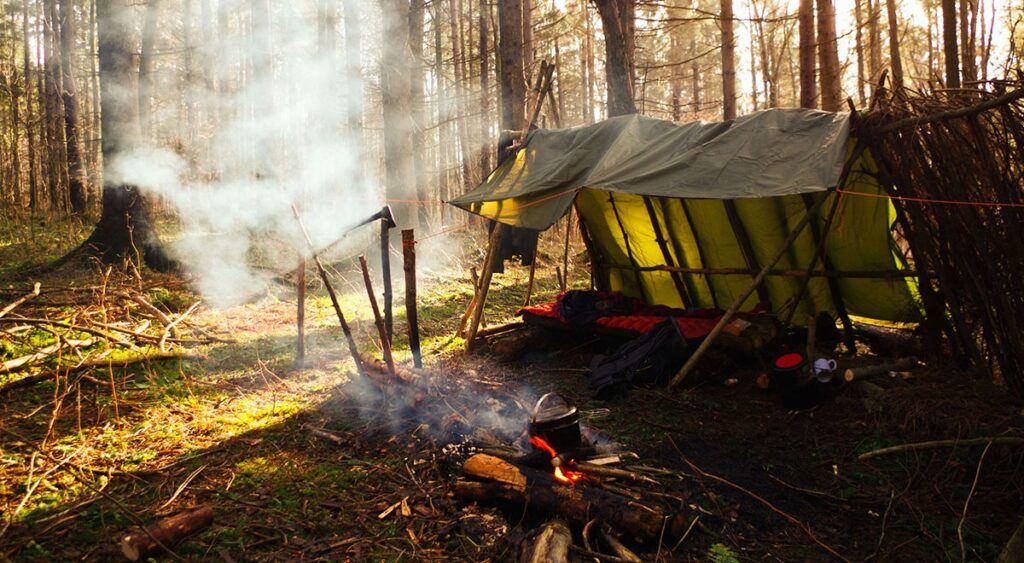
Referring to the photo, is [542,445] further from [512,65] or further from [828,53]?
[512,65]

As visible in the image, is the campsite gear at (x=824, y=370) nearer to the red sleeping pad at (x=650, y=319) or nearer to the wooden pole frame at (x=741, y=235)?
the red sleeping pad at (x=650, y=319)

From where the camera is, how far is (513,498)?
3402 mm

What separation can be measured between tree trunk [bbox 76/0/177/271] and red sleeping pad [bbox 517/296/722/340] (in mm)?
6201

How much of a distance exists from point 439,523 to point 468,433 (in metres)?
1.01

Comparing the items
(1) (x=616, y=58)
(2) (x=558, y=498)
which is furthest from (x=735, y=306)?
(1) (x=616, y=58)

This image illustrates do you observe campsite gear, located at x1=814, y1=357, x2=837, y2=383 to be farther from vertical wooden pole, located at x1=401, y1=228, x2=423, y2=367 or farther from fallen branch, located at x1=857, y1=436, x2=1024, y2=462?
vertical wooden pole, located at x1=401, y1=228, x2=423, y2=367

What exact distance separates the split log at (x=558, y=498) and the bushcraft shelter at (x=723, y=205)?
274cm

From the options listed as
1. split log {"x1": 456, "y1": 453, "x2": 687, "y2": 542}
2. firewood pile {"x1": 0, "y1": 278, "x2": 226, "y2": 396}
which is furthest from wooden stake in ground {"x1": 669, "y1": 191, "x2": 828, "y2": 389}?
firewood pile {"x1": 0, "y1": 278, "x2": 226, "y2": 396}

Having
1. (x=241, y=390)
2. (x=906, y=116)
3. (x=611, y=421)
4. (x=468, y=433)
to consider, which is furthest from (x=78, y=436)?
(x=906, y=116)

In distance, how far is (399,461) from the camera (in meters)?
4.18

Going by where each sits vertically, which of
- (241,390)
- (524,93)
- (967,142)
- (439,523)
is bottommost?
(439,523)

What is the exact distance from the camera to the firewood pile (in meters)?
4.94

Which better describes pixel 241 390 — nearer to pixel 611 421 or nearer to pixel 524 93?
pixel 611 421

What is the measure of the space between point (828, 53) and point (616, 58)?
329cm
